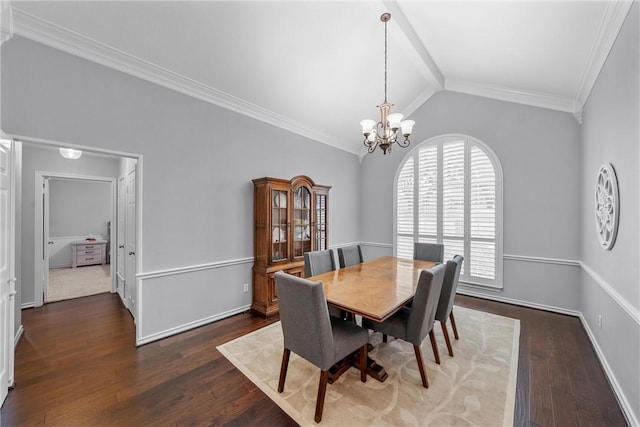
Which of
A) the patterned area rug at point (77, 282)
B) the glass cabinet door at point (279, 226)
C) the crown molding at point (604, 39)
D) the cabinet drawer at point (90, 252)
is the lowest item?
the patterned area rug at point (77, 282)

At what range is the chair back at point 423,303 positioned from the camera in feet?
6.37

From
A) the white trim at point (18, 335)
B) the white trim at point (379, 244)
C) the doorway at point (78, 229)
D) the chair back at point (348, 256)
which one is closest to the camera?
the white trim at point (18, 335)

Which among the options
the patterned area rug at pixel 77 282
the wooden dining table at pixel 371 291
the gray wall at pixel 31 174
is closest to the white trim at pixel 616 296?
the wooden dining table at pixel 371 291

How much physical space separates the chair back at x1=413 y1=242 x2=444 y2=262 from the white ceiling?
2.45 metres

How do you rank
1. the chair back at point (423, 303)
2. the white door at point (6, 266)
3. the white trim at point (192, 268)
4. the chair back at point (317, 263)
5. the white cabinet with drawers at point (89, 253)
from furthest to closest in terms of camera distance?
1. the white cabinet with drawers at point (89, 253)
2. the chair back at point (317, 263)
3. the white trim at point (192, 268)
4. the chair back at point (423, 303)
5. the white door at point (6, 266)

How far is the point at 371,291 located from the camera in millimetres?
2166

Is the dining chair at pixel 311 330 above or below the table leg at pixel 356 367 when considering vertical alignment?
above

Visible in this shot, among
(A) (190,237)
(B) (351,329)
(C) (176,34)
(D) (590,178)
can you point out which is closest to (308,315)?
(B) (351,329)

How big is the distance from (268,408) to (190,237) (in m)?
2.03

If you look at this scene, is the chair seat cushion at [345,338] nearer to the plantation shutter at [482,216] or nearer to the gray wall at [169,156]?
the gray wall at [169,156]

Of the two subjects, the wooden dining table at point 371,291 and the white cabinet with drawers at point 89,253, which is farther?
the white cabinet with drawers at point 89,253

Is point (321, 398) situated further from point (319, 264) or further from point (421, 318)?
point (319, 264)

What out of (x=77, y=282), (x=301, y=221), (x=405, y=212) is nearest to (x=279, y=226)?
(x=301, y=221)

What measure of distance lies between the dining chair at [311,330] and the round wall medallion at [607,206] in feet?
7.44
